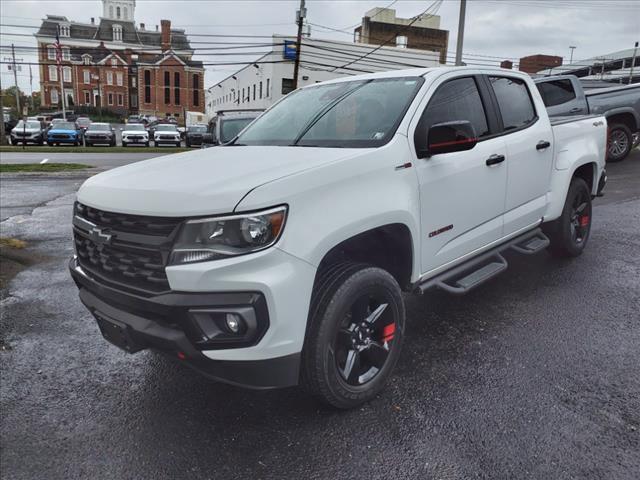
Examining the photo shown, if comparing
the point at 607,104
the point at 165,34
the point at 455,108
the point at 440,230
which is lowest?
the point at 440,230

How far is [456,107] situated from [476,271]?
1262 millimetres

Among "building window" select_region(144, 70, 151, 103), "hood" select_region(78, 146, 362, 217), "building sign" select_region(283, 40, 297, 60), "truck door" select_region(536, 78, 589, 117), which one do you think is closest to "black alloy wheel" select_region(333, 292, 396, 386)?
"hood" select_region(78, 146, 362, 217)

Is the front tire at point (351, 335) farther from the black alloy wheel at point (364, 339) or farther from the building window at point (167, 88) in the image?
the building window at point (167, 88)

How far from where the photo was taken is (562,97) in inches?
439

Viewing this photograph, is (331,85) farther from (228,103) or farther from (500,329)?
(228,103)

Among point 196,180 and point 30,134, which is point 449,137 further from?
point 30,134

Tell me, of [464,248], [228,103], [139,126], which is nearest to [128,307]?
[464,248]

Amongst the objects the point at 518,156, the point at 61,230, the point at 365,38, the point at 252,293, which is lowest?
the point at 61,230

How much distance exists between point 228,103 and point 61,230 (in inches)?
2763

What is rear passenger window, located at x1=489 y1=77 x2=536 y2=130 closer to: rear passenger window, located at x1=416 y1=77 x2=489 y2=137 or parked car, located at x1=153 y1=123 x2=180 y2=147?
rear passenger window, located at x1=416 y1=77 x2=489 y2=137

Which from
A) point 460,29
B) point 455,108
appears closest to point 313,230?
point 455,108

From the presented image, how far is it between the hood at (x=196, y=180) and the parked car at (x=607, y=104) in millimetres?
8900

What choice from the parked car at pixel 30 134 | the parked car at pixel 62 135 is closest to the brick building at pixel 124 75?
the parked car at pixel 30 134

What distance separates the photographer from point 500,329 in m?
4.11
